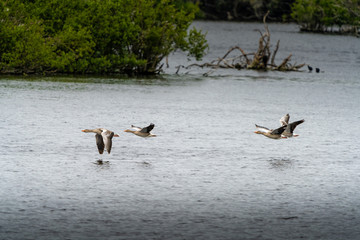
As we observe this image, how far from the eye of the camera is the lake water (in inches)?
484

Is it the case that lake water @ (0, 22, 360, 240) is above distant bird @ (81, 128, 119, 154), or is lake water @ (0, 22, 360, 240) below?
below

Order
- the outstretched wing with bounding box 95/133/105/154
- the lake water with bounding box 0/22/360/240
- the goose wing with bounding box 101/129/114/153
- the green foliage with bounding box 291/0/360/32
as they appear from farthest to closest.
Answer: the green foliage with bounding box 291/0/360/32 < the outstretched wing with bounding box 95/133/105/154 < the goose wing with bounding box 101/129/114/153 < the lake water with bounding box 0/22/360/240

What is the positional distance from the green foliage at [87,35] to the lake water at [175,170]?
574cm

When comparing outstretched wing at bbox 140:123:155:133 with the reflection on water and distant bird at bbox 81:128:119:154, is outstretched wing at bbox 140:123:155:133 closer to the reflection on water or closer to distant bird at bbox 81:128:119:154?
distant bird at bbox 81:128:119:154

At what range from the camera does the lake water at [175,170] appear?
484 inches

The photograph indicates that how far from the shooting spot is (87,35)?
1638 inches

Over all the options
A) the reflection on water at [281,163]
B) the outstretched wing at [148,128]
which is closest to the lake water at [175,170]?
the reflection on water at [281,163]

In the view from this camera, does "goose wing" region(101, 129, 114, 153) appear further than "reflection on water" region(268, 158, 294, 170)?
No

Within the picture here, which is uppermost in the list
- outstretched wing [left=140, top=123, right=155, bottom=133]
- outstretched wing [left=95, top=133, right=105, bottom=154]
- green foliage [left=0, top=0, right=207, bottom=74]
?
green foliage [left=0, top=0, right=207, bottom=74]

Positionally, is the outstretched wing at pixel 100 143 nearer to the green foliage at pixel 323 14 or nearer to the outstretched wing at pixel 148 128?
the outstretched wing at pixel 148 128

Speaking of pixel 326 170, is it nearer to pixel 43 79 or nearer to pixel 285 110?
pixel 285 110

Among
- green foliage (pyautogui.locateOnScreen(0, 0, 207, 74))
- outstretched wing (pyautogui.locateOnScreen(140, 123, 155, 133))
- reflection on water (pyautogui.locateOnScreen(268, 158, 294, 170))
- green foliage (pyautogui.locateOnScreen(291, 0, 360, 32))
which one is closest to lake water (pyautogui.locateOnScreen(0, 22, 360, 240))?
reflection on water (pyautogui.locateOnScreen(268, 158, 294, 170))

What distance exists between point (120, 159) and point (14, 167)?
278 cm

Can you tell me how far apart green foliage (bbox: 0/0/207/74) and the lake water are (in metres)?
5.74
